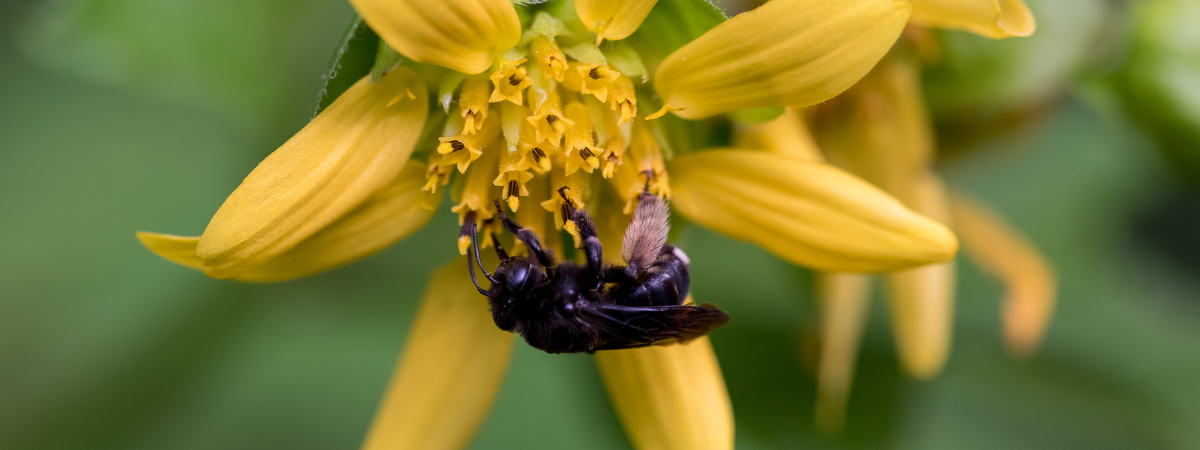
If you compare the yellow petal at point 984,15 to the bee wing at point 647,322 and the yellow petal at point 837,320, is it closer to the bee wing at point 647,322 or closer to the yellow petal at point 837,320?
the bee wing at point 647,322

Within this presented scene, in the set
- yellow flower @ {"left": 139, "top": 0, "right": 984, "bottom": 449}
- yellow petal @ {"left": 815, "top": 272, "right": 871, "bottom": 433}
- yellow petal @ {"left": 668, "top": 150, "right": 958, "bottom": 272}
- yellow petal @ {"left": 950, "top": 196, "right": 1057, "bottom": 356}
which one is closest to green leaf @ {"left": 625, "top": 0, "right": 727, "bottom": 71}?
yellow flower @ {"left": 139, "top": 0, "right": 984, "bottom": 449}

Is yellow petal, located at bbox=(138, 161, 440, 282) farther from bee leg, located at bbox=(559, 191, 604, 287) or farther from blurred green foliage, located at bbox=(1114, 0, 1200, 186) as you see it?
blurred green foliage, located at bbox=(1114, 0, 1200, 186)

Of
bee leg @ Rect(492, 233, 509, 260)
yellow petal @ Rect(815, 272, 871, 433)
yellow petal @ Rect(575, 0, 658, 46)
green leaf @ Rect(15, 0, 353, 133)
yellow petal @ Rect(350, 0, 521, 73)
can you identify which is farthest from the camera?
green leaf @ Rect(15, 0, 353, 133)

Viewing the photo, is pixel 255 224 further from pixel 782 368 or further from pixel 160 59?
pixel 782 368

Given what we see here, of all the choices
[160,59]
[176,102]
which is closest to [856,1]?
[160,59]

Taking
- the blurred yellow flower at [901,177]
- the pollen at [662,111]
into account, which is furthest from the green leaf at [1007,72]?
the pollen at [662,111]

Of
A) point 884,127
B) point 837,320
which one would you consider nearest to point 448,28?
point 884,127

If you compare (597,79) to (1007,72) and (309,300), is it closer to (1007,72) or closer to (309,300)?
(1007,72)

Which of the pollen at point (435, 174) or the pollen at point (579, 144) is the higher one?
the pollen at point (579, 144)
